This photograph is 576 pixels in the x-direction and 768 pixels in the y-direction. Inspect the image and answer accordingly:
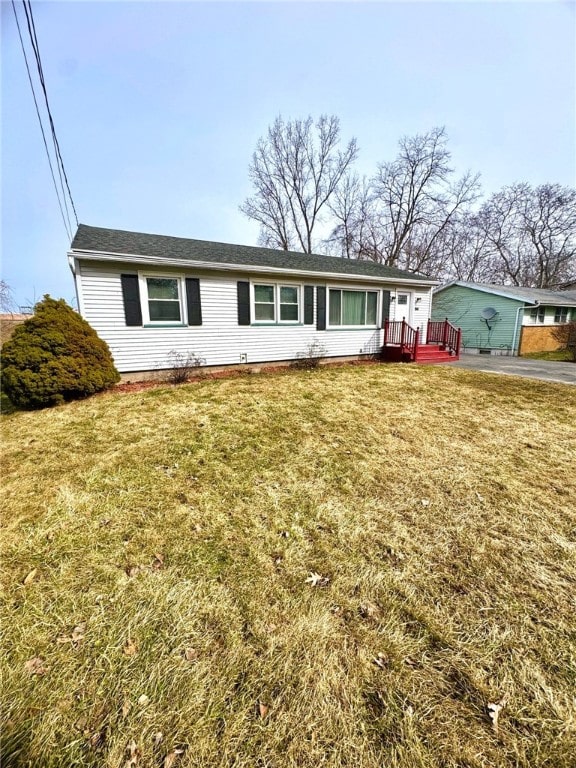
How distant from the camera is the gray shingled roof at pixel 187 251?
7.29 m

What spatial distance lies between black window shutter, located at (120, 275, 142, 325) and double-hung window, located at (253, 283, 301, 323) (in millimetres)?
3032

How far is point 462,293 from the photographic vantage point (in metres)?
17.3

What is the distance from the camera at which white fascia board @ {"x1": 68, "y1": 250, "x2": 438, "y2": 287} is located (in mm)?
6680

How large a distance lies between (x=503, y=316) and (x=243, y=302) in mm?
13898

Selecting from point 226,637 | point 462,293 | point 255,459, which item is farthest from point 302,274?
point 462,293

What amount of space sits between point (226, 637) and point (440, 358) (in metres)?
11.4

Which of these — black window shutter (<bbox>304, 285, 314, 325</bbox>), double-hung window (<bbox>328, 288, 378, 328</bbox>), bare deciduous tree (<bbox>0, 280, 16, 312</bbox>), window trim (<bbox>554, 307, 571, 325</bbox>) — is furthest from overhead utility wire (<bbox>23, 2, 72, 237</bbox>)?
window trim (<bbox>554, 307, 571, 325</bbox>)

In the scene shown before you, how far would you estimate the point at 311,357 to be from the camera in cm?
996

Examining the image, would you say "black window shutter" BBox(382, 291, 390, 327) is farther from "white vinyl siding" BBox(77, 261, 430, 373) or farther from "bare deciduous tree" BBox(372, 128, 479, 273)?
"bare deciduous tree" BBox(372, 128, 479, 273)

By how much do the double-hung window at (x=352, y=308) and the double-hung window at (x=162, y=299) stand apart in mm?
4742

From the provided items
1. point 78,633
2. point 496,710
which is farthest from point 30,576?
point 496,710

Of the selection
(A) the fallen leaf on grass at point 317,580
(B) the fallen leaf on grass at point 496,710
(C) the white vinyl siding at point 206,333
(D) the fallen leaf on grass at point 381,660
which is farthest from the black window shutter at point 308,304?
(B) the fallen leaf on grass at point 496,710

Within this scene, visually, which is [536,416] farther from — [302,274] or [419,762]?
[302,274]

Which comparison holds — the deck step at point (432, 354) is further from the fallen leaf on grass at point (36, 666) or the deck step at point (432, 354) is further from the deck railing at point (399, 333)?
the fallen leaf on grass at point (36, 666)
